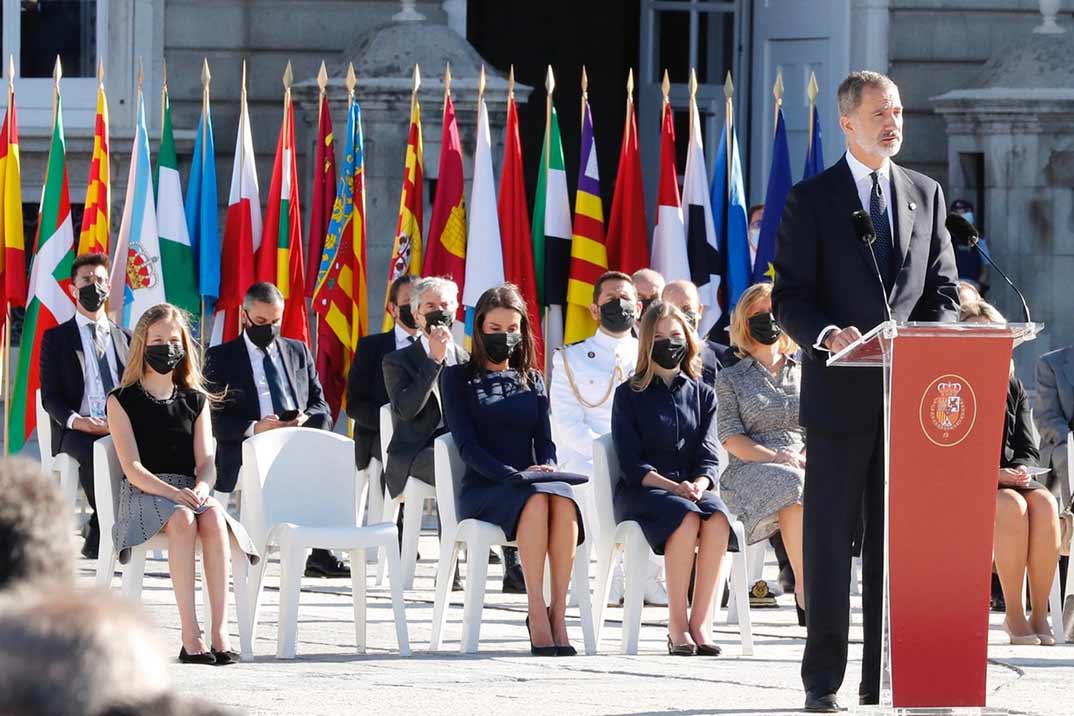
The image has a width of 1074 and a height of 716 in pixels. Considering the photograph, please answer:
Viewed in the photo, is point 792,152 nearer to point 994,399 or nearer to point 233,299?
point 233,299

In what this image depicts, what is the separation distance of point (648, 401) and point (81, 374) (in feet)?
10.7

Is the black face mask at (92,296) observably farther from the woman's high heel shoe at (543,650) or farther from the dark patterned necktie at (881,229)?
the dark patterned necktie at (881,229)

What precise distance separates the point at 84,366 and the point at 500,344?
290 centimetres

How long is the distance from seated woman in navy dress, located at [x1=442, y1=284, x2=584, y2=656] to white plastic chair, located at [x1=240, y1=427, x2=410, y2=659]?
386 millimetres

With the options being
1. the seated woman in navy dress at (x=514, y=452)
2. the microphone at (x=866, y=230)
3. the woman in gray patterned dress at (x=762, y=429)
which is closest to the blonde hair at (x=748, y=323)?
the woman in gray patterned dress at (x=762, y=429)

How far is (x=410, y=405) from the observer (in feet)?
30.1

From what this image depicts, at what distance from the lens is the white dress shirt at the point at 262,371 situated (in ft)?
32.6

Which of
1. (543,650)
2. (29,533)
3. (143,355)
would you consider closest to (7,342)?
(143,355)

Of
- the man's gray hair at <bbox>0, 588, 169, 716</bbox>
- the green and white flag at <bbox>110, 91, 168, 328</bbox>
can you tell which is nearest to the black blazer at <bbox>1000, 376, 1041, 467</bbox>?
the green and white flag at <bbox>110, 91, 168, 328</bbox>

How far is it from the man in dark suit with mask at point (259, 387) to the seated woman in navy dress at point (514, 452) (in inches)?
81.6

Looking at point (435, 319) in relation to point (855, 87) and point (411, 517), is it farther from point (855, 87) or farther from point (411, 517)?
point (855, 87)

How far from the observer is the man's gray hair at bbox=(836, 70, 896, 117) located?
211 inches

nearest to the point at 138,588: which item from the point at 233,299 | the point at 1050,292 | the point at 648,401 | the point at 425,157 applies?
the point at 648,401

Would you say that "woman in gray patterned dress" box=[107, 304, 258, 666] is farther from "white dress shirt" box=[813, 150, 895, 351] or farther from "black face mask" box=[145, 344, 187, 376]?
"white dress shirt" box=[813, 150, 895, 351]
